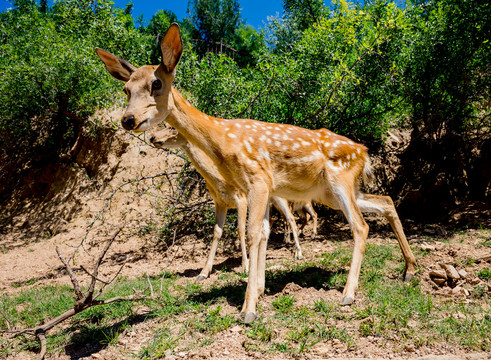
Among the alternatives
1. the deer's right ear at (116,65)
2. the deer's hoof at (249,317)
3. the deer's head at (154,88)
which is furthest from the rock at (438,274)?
the deer's right ear at (116,65)

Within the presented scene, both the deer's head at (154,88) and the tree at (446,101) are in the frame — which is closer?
the deer's head at (154,88)

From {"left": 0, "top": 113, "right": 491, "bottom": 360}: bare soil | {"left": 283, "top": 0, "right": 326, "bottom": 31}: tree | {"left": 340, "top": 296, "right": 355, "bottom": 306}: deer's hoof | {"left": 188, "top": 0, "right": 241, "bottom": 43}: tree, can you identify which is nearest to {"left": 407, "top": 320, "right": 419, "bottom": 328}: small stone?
{"left": 0, "top": 113, "right": 491, "bottom": 360}: bare soil

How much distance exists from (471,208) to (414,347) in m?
6.54

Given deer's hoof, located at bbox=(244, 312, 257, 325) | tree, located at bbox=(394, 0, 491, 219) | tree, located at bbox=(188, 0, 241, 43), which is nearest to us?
deer's hoof, located at bbox=(244, 312, 257, 325)

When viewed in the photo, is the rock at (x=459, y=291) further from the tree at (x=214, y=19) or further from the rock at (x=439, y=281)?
the tree at (x=214, y=19)

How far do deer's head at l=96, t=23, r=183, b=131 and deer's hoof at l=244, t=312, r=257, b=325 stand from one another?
7.10 ft

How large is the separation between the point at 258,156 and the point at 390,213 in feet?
6.70

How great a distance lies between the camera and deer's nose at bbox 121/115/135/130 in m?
3.32

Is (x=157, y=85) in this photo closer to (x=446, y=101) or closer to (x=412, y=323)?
(x=412, y=323)

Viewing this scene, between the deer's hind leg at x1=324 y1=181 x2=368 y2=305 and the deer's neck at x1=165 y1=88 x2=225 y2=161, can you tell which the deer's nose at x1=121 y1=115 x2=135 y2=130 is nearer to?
the deer's neck at x1=165 y1=88 x2=225 y2=161

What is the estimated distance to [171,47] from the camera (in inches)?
140

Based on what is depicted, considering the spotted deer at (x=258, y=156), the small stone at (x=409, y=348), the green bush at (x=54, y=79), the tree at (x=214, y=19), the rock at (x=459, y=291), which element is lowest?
the small stone at (x=409, y=348)

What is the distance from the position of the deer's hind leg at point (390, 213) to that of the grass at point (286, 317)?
27cm

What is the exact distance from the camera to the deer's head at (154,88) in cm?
344
